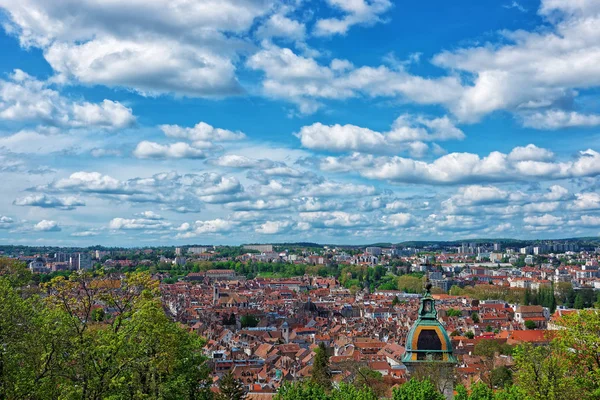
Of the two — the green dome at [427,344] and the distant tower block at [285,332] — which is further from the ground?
the green dome at [427,344]

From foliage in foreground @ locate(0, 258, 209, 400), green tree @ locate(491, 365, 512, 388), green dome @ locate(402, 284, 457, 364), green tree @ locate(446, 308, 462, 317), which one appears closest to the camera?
foliage in foreground @ locate(0, 258, 209, 400)

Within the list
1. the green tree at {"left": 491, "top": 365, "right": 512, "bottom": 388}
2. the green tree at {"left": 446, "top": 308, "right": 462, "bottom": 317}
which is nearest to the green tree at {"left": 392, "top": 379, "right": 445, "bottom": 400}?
the green tree at {"left": 491, "top": 365, "right": 512, "bottom": 388}

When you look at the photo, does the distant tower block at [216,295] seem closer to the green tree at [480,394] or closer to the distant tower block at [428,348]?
the distant tower block at [428,348]

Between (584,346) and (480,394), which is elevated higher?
(584,346)

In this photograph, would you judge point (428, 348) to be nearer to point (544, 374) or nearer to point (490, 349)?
point (544, 374)

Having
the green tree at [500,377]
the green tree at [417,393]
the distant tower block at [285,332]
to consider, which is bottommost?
Answer: the distant tower block at [285,332]

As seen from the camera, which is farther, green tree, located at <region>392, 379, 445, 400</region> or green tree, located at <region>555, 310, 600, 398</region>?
green tree, located at <region>392, 379, 445, 400</region>

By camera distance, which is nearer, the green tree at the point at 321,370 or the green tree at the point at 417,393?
the green tree at the point at 417,393

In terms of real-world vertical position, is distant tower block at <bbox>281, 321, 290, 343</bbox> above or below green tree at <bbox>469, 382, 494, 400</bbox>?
below

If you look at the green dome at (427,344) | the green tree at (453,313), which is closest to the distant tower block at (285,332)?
the green tree at (453,313)

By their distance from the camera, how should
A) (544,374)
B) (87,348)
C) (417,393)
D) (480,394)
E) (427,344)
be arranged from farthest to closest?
(427,344), (480,394), (417,393), (544,374), (87,348)

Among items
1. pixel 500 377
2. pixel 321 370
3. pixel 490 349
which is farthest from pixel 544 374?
pixel 490 349

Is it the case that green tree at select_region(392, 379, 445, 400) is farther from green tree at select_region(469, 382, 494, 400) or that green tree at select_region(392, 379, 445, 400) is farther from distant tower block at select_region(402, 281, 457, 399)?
distant tower block at select_region(402, 281, 457, 399)
